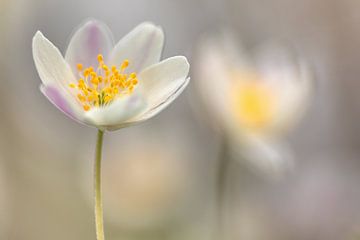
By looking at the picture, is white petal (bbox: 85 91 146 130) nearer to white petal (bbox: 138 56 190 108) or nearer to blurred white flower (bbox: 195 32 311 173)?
white petal (bbox: 138 56 190 108)

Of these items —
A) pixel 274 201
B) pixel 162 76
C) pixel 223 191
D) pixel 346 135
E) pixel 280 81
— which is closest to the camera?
pixel 162 76

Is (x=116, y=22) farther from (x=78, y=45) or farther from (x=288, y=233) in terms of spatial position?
(x=78, y=45)

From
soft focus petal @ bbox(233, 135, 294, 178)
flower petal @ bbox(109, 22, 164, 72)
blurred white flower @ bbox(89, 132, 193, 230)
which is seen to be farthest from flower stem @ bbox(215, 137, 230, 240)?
blurred white flower @ bbox(89, 132, 193, 230)

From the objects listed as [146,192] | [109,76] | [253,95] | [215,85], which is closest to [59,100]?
[109,76]

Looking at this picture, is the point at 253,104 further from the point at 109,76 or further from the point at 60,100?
the point at 60,100

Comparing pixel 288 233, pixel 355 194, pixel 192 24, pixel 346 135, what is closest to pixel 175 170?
pixel 288 233

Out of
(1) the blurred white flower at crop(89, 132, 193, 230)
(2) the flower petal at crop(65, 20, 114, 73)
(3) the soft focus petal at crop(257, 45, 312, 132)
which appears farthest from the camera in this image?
(1) the blurred white flower at crop(89, 132, 193, 230)
